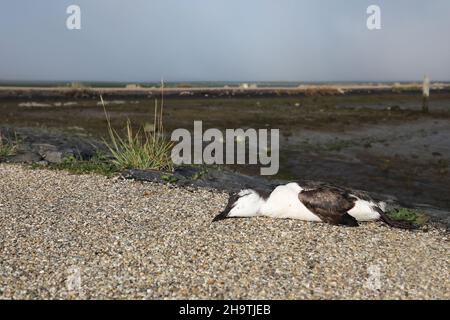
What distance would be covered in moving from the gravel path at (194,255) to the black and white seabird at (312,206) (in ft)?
0.52

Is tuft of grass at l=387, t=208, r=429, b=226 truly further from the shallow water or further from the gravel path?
the shallow water

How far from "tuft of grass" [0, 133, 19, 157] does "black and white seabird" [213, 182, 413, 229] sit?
7.49 metres

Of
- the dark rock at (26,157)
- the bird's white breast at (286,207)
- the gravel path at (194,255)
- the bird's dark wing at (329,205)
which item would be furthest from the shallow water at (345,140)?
the dark rock at (26,157)

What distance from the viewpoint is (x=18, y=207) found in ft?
27.9

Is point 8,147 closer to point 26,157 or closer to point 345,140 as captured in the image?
point 26,157

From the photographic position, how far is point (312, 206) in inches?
302

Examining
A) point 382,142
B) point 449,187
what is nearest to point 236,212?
point 449,187

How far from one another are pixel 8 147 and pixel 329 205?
9.11 metres

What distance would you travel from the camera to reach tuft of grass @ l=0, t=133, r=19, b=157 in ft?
42.7

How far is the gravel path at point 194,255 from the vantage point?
5.42 meters

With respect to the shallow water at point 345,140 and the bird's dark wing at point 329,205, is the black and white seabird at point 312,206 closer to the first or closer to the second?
the bird's dark wing at point 329,205

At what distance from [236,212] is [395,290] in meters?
2.95

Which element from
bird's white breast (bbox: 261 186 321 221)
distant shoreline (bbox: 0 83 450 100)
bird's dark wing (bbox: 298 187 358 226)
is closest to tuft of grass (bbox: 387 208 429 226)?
bird's dark wing (bbox: 298 187 358 226)

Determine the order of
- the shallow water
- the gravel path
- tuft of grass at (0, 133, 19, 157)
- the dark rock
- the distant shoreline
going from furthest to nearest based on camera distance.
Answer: the distant shoreline, the shallow water, tuft of grass at (0, 133, 19, 157), the dark rock, the gravel path
